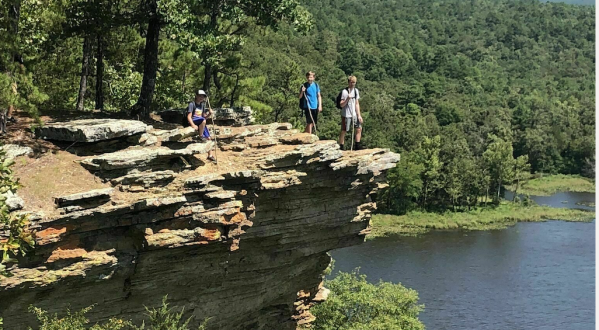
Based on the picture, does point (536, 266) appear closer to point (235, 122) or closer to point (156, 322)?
point (235, 122)

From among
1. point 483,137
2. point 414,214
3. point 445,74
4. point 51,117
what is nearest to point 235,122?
point 51,117

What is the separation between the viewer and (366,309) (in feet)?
88.7

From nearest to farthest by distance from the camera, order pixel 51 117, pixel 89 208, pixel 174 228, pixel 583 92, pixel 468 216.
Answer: pixel 89 208 → pixel 174 228 → pixel 51 117 → pixel 468 216 → pixel 583 92

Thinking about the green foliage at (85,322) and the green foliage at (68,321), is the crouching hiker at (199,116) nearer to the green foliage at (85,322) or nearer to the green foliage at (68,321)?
the green foliage at (85,322)

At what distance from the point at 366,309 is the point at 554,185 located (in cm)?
5998

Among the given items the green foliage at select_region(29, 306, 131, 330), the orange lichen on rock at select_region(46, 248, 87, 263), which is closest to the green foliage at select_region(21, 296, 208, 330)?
the green foliage at select_region(29, 306, 131, 330)

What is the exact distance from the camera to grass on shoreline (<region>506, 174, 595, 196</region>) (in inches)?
3014

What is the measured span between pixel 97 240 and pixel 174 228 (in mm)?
1559

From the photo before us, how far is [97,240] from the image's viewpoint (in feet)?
43.7

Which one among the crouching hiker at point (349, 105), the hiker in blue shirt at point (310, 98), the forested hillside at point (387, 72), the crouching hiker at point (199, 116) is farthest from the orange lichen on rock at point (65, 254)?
the crouching hiker at point (349, 105)

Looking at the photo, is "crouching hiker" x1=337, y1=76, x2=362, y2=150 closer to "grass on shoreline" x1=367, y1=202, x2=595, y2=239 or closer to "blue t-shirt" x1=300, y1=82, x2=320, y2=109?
"blue t-shirt" x1=300, y1=82, x2=320, y2=109

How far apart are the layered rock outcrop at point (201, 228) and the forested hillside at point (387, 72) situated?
8.46 ft

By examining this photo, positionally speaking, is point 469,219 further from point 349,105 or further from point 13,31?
point 13,31

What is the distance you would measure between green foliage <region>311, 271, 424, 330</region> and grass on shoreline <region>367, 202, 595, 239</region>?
90.3 feet
